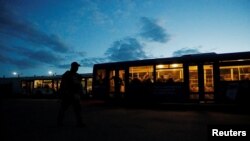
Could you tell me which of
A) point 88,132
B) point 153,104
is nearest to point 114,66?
point 153,104

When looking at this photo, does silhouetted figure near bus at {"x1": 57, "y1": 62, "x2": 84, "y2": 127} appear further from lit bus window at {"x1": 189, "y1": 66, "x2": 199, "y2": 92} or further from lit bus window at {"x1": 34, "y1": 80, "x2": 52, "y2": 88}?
lit bus window at {"x1": 34, "y1": 80, "x2": 52, "y2": 88}

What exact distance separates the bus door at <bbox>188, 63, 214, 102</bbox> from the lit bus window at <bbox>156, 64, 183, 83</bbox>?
2.05 feet

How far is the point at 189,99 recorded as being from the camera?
13.9 meters

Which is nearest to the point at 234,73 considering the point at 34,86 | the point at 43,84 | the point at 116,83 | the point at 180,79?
the point at 180,79

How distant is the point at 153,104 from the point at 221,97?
4886 mm

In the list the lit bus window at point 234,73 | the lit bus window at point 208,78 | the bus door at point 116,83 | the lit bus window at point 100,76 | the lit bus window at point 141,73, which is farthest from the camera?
the lit bus window at point 100,76

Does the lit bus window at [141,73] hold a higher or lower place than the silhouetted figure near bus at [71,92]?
higher

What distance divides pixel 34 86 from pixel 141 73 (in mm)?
22133

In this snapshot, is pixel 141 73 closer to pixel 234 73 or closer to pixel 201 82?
pixel 201 82

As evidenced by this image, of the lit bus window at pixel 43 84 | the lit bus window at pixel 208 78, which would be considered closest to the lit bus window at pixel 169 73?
the lit bus window at pixel 208 78

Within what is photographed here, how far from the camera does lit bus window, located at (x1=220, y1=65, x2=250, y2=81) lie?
1246 cm

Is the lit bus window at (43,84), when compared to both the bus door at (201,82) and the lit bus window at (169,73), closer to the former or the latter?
the lit bus window at (169,73)

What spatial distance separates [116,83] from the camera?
16.7 m

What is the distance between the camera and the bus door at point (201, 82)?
43.8ft
